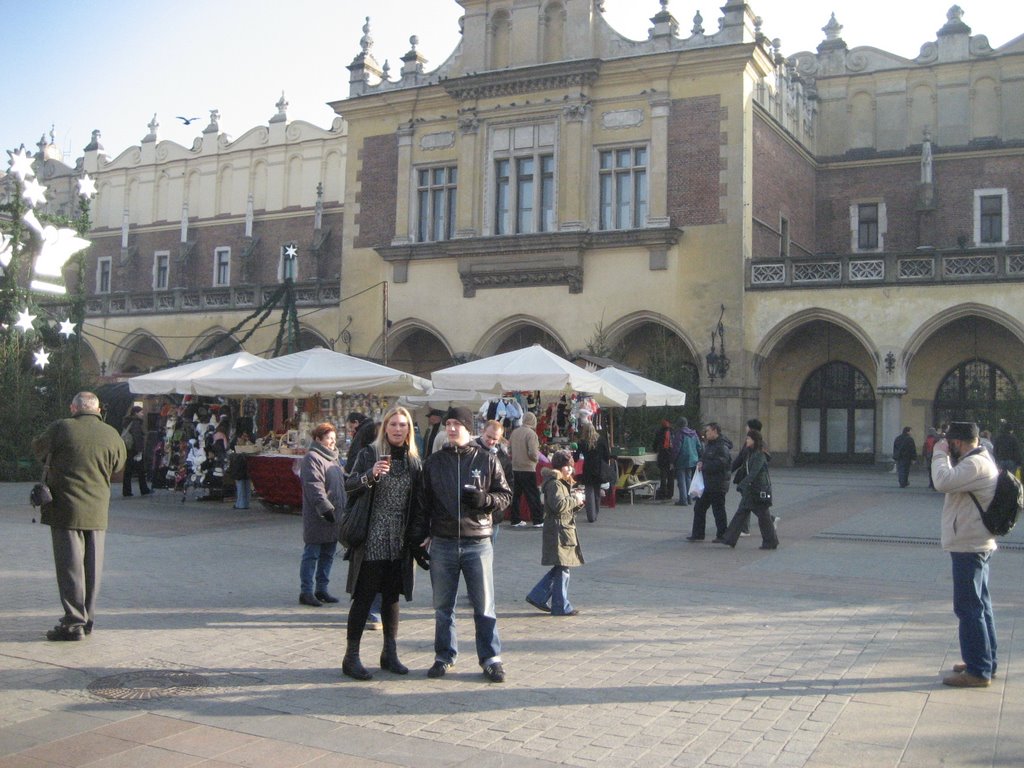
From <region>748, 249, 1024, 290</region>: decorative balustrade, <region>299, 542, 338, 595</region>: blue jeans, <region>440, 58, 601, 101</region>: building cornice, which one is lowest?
<region>299, 542, 338, 595</region>: blue jeans

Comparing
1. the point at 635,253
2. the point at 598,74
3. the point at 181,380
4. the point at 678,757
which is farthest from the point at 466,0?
the point at 678,757

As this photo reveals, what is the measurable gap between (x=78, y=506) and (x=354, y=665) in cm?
255

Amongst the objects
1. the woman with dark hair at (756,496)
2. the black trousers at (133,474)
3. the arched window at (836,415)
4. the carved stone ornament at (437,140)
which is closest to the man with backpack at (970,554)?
the woman with dark hair at (756,496)

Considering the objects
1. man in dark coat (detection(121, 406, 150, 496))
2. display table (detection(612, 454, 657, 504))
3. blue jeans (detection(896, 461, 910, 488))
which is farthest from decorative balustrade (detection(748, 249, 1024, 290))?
man in dark coat (detection(121, 406, 150, 496))

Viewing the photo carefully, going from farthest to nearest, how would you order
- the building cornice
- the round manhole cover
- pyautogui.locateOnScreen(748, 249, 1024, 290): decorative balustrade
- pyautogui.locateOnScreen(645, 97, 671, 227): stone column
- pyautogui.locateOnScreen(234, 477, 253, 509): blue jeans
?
the building cornice → pyautogui.locateOnScreen(645, 97, 671, 227): stone column → pyautogui.locateOnScreen(748, 249, 1024, 290): decorative balustrade → pyautogui.locateOnScreen(234, 477, 253, 509): blue jeans → the round manhole cover

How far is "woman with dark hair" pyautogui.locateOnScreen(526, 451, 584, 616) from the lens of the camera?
28.3ft

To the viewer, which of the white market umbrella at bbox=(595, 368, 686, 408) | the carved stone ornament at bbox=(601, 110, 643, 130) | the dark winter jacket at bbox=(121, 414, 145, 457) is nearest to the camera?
the dark winter jacket at bbox=(121, 414, 145, 457)

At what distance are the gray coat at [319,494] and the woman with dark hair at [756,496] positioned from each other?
5727mm

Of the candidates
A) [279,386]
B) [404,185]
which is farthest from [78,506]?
[404,185]

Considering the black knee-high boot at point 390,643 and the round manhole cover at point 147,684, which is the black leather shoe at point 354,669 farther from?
the round manhole cover at point 147,684

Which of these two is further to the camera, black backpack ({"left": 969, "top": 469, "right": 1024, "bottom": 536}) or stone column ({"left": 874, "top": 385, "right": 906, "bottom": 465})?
stone column ({"left": 874, "top": 385, "right": 906, "bottom": 465})

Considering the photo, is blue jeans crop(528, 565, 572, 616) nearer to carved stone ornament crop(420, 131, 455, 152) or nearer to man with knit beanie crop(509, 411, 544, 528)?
man with knit beanie crop(509, 411, 544, 528)

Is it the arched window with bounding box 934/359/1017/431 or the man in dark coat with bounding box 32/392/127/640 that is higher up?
the arched window with bounding box 934/359/1017/431

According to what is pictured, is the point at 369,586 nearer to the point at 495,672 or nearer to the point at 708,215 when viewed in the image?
the point at 495,672
